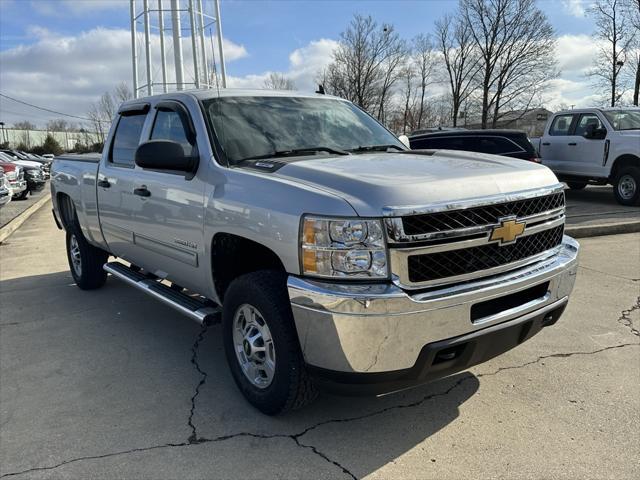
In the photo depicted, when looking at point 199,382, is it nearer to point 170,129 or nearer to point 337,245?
point 337,245

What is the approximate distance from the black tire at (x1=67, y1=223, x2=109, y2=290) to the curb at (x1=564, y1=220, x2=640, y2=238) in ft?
21.8

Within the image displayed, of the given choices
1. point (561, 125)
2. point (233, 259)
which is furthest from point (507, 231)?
point (561, 125)

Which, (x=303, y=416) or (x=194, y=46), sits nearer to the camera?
(x=303, y=416)

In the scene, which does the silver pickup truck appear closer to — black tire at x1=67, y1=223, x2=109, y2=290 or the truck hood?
the truck hood

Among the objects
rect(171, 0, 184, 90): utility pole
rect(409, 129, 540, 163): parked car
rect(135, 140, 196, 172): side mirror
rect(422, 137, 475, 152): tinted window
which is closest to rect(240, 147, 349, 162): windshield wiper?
rect(135, 140, 196, 172): side mirror

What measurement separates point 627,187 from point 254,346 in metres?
10.7

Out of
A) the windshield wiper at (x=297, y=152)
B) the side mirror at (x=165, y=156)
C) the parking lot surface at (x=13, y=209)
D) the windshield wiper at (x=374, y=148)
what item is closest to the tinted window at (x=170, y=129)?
the side mirror at (x=165, y=156)

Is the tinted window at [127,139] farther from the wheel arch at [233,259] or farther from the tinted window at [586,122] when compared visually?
the tinted window at [586,122]

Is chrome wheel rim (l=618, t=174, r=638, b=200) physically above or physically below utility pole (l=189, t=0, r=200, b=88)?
below

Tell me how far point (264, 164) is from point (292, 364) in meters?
1.21

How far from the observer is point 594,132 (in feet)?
37.9

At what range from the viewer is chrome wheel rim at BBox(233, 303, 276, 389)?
312 centimetres

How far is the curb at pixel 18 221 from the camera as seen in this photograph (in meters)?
10.7

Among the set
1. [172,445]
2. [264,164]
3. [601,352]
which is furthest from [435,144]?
[172,445]
